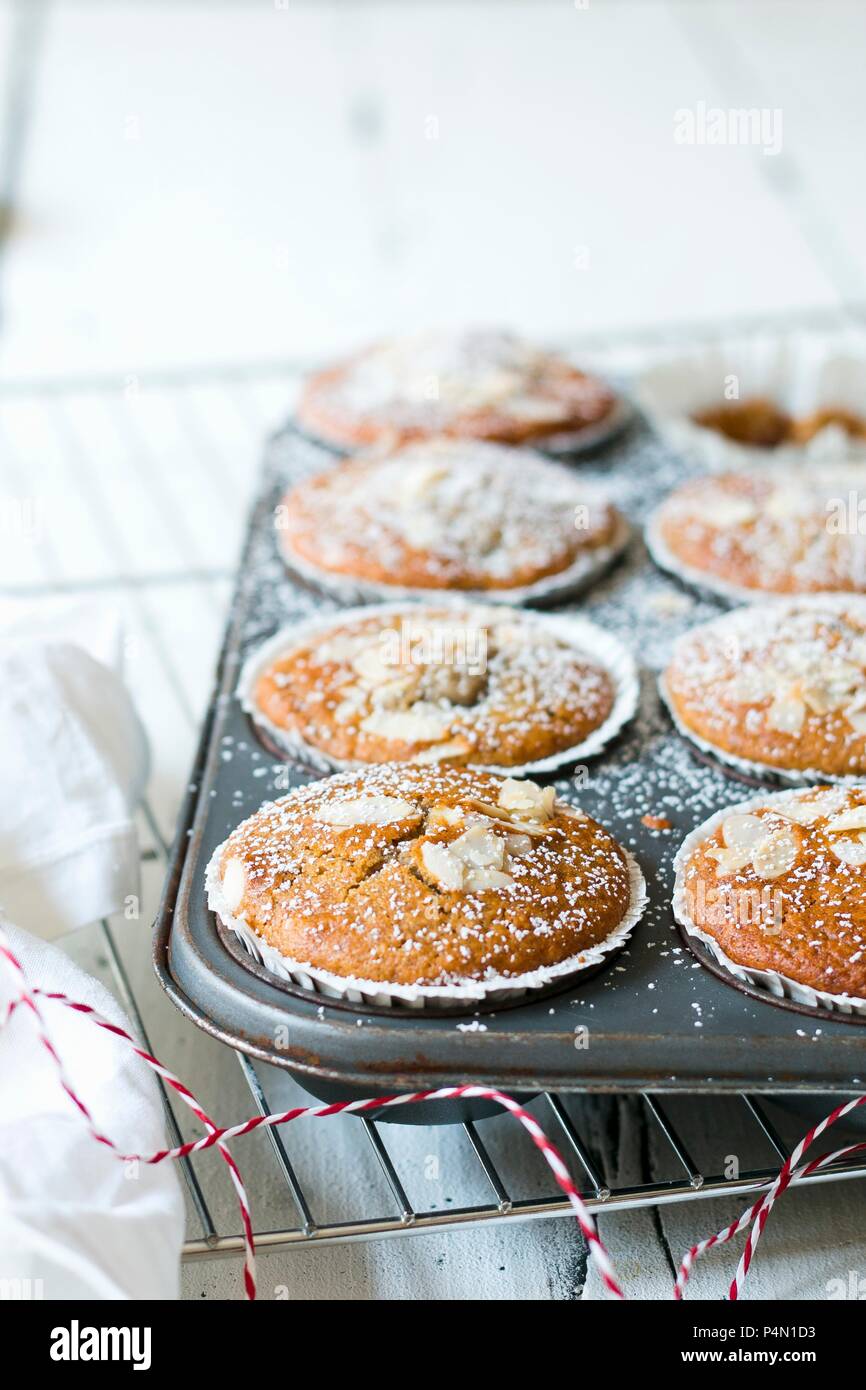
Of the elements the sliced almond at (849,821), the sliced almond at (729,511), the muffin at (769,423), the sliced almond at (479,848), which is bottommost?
the muffin at (769,423)

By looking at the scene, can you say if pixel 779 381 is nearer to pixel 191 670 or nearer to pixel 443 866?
pixel 191 670

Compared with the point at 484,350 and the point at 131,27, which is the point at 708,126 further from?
the point at 484,350

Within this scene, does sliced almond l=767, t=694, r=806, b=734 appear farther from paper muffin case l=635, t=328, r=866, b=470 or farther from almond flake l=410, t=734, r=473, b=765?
paper muffin case l=635, t=328, r=866, b=470

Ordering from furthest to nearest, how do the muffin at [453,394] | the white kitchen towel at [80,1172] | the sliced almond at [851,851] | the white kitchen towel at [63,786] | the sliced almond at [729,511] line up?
1. the muffin at [453,394]
2. the sliced almond at [729,511]
3. the white kitchen towel at [63,786]
4. the sliced almond at [851,851]
5. the white kitchen towel at [80,1172]

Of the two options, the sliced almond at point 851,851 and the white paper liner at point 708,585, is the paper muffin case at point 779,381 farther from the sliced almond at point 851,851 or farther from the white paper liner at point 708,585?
the sliced almond at point 851,851

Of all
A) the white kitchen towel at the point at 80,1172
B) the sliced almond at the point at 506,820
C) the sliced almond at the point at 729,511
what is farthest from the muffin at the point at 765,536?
the white kitchen towel at the point at 80,1172
